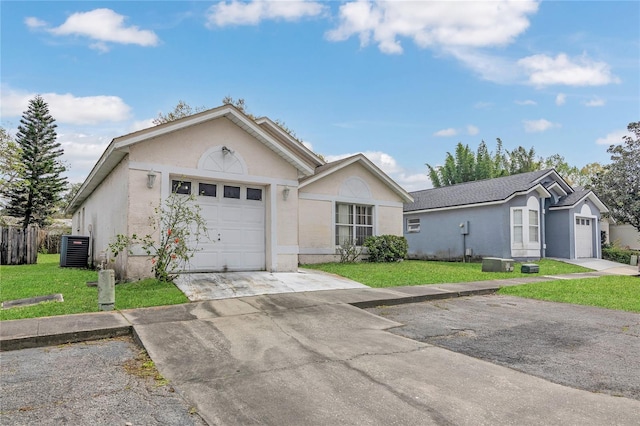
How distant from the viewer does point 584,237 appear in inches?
827

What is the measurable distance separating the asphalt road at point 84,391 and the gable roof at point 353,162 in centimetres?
1081

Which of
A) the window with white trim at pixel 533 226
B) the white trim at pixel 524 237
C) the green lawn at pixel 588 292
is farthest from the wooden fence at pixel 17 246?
the window with white trim at pixel 533 226

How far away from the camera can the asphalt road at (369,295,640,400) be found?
4.34m

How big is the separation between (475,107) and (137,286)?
693 inches

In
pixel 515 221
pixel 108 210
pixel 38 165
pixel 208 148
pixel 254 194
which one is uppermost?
pixel 38 165

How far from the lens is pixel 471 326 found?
6492 mm

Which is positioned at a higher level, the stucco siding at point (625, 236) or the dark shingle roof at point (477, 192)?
→ the dark shingle roof at point (477, 192)

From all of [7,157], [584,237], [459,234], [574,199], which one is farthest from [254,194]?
[584,237]

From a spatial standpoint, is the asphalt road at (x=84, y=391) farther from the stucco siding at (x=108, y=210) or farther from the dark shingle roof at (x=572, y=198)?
the dark shingle roof at (x=572, y=198)

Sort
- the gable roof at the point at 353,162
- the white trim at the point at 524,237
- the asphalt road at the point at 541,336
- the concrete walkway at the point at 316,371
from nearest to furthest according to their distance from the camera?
1. the concrete walkway at the point at 316,371
2. the asphalt road at the point at 541,336
3. the gable roof at the point at 353,162
4. the white trim at the point at 524,237

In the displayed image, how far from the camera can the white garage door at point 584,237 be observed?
2059cm

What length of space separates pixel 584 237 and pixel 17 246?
2712 centimetres

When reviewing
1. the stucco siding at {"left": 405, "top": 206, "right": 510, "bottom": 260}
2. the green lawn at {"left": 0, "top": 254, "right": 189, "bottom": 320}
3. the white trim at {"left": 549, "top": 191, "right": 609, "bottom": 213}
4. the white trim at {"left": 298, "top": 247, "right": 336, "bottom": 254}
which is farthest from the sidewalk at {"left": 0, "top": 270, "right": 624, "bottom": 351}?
the white trim at {"left": 549, "top": 191, "right": 609, "bottom": 213}

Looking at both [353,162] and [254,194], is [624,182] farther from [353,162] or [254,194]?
[254,194]
